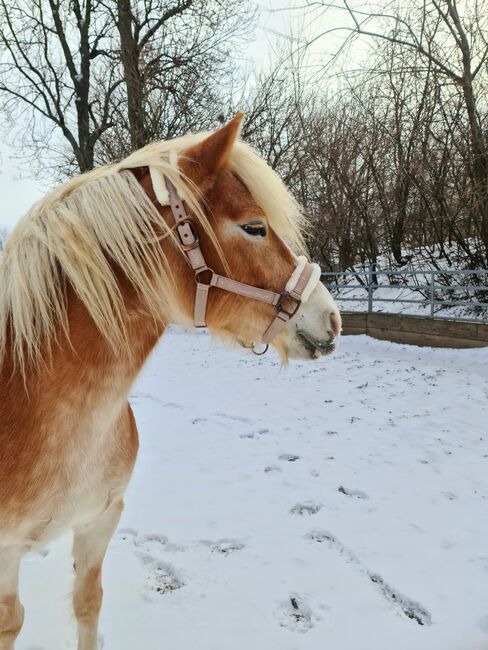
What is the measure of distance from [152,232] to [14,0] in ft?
49.8

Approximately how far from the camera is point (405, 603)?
2.08 m

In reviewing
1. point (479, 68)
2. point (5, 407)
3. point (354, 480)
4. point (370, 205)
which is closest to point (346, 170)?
point (370, 205)

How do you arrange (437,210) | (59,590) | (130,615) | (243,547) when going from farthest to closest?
(437,210) < (243,547) < (59,590) < (130,615)

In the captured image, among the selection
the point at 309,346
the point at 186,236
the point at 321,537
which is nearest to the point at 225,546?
the point at 321,537

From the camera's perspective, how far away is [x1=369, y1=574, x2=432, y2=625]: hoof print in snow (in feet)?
6.54

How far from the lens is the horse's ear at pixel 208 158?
1284mm

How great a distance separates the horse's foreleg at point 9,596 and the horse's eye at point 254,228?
1273mm

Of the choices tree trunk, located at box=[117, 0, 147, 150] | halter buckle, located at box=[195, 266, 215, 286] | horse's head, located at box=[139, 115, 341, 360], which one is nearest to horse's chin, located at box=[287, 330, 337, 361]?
horse's head, located at box=[139, 115, 341, 360]

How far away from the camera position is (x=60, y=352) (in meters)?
1.28

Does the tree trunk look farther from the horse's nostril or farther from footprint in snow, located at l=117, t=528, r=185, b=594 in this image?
the horse's nostril

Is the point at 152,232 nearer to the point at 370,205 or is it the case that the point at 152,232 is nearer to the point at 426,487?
the point at 426,487

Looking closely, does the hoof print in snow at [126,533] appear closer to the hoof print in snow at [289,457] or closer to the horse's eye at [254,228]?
the hoof print in snow at [289,457]

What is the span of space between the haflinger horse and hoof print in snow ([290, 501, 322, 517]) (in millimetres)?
1822

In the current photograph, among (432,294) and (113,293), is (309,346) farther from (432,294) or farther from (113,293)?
(432,294)
